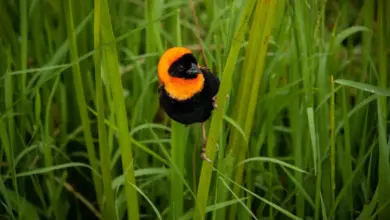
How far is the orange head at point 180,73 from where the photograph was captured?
26.3 inches

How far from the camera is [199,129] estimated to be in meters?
0.94

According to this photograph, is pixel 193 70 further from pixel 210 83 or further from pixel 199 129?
pixel 199 129

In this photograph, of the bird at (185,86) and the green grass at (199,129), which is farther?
the green grass at (199,129)

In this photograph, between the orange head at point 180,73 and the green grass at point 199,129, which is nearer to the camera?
the orange head at point 180,73

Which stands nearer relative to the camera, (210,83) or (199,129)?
(210,83)

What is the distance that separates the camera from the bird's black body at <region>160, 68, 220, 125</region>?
72 centimetres

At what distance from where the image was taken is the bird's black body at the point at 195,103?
2.35 ft

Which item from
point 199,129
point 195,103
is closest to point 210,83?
point 195,103

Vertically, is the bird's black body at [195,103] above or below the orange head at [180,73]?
below

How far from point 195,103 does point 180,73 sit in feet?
0.19

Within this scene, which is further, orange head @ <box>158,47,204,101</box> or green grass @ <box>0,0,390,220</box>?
green grass @ <box>0,0,390,220</box>

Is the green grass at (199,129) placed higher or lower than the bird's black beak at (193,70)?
lower

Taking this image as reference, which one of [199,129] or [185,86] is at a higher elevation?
[185,86]

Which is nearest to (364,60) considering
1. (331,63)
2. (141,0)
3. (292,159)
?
(331,63)
